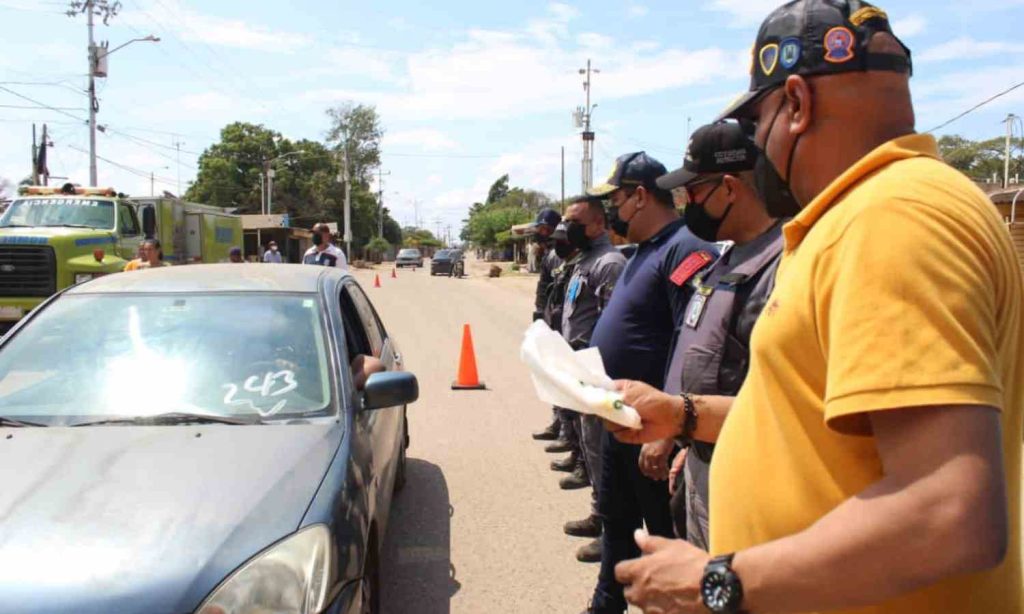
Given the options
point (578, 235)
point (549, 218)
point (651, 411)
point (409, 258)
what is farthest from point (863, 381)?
point (409, 258)

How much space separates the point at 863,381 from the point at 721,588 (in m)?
0.39

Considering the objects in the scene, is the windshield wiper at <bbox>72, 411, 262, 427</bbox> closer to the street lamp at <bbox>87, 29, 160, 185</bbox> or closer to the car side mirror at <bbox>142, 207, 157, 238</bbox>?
the car side mirror at <bbox>142, 207, 157, 238</bbox>

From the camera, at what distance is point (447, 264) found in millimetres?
43844

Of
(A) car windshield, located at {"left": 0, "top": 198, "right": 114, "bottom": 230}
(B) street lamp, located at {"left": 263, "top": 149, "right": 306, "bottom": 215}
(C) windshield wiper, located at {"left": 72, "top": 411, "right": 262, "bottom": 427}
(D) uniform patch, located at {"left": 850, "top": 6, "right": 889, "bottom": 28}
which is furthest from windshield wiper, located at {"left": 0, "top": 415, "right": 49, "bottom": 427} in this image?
(B) street lamp, located at {"left": 263, "top": 149, "right": 306, "bottom": 215}

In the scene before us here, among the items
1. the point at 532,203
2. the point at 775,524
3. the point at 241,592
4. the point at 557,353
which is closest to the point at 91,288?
the point at 241,592

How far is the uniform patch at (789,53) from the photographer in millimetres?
1366

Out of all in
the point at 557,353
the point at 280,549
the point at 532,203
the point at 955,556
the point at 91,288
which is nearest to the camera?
the point at 955,556

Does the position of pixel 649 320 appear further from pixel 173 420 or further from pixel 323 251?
pixel 323 251

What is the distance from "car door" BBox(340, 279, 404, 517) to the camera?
3.45m

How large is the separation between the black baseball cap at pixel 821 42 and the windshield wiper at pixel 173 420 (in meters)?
2.41

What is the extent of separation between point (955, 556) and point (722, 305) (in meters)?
1.60

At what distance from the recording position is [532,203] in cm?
9869

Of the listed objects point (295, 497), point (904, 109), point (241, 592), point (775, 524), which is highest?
point (904, 109)

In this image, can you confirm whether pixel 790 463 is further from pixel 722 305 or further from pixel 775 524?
pixel 722 305
